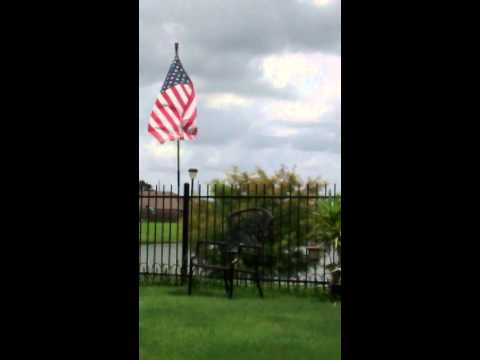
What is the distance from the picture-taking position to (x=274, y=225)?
32.7ft

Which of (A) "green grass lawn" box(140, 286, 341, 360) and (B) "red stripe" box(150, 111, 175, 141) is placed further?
(B) "red stripe" box(150, 111, 175, 141)

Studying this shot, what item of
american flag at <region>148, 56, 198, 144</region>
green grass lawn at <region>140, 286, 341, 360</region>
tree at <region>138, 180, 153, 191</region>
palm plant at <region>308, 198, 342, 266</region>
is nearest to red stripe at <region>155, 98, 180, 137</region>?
american flag at <region>148, 56, 198, 144</region>

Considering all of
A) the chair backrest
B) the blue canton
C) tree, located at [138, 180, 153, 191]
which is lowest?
the chair backrest

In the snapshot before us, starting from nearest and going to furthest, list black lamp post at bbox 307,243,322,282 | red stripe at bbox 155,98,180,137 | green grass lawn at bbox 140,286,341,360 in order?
1. green grass lawn at bbox 140,286,341,360
2. black lamp post at bbox 307,243,322,282
3. red stripe at bbox 155,98,180,137

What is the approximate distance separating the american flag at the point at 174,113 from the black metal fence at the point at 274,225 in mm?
2005

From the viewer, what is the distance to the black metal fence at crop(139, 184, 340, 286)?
9.27 meters

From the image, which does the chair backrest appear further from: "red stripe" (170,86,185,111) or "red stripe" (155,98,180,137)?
"red stripe" (170,86,185,111)

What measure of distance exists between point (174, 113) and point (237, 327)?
689cm

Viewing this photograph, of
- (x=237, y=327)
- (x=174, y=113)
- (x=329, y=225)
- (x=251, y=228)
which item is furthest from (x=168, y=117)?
(x=237, y=327)

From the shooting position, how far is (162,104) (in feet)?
40.4

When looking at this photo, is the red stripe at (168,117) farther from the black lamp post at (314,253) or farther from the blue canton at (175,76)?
the black lamp post at (314,253)

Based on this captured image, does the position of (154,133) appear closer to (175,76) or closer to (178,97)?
(178,97)

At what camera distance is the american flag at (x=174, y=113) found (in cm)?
1222

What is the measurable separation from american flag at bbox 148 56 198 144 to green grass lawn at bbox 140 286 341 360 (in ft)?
15.0
